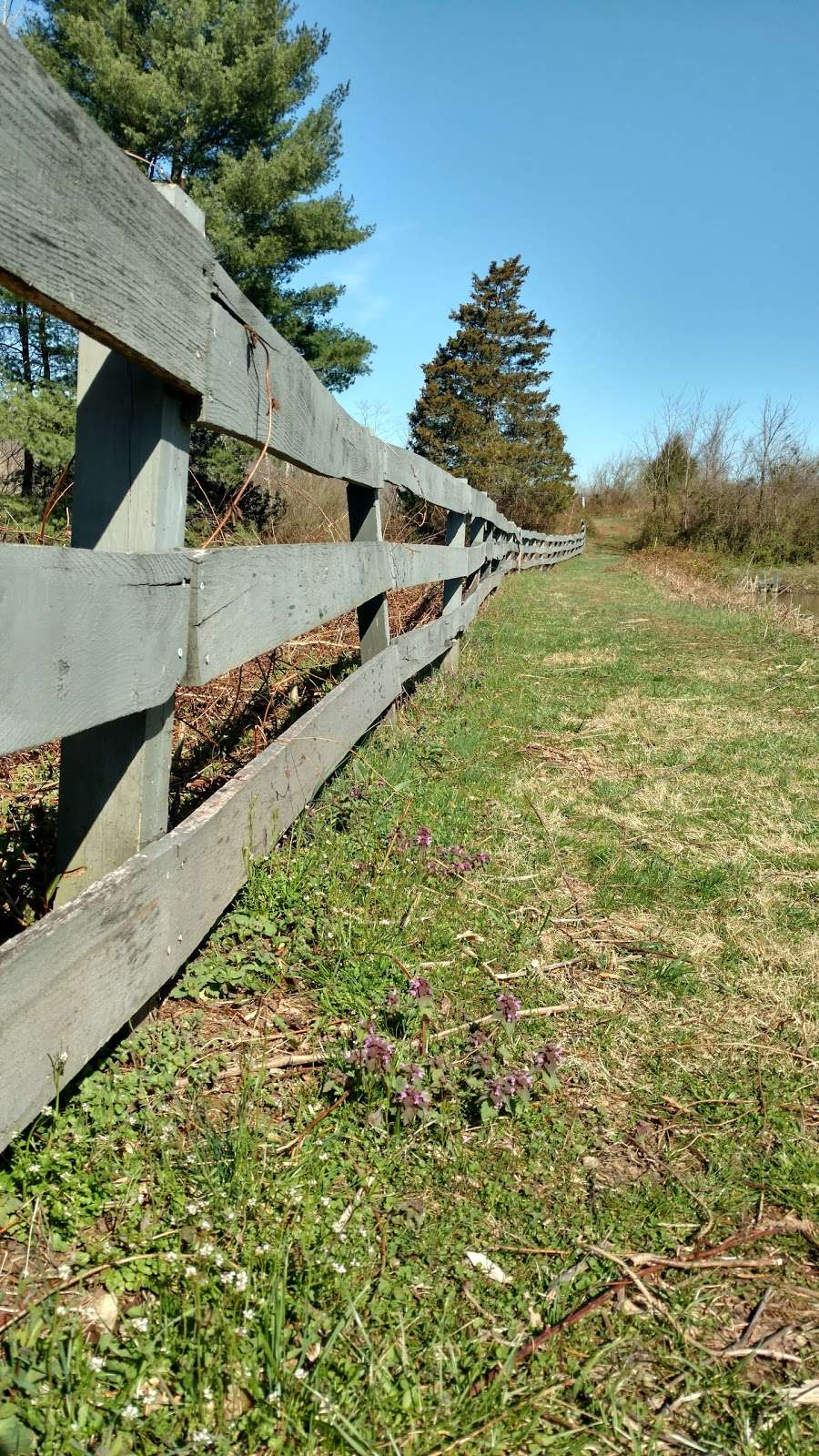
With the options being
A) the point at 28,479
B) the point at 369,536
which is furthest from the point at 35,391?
the point at 369,536

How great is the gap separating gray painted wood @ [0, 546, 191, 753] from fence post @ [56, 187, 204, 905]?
0.34 ft

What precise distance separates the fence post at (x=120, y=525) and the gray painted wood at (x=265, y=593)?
0.10m

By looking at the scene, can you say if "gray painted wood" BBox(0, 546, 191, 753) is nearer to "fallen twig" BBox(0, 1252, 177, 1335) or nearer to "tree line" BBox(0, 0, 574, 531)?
"fallen twig" BBox(0, 1252, 177, 1335)

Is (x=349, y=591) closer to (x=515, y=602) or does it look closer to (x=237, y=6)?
(x=515, y=602)

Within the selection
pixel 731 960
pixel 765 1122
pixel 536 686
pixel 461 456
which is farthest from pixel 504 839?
pixel 461 456

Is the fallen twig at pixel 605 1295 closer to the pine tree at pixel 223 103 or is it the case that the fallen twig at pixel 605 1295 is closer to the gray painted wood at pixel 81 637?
the gray painted wood at pixel 81 637

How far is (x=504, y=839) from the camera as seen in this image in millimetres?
3373

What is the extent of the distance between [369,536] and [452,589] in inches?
103

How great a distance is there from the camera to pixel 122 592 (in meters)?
1.42

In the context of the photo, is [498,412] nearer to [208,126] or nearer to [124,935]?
[208,126]

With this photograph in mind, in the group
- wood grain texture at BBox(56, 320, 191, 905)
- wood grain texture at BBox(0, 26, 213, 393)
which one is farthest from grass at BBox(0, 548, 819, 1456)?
wood grain texture at BBox(0, 26, 213, 393)

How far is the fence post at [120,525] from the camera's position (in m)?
1.60

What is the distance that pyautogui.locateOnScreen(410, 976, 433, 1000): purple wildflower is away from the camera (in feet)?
6.83

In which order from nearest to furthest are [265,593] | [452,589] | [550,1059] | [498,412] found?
1. [550,1059]
2. [265,593]
3. [452,589]
4. [498,412]
